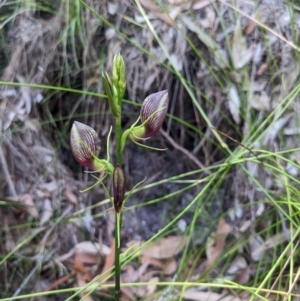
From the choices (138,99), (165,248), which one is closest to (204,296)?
(165,248)

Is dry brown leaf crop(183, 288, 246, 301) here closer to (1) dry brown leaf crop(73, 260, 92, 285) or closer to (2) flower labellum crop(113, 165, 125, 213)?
(1) dry brown leaf crop(73, 260, 92, 285)

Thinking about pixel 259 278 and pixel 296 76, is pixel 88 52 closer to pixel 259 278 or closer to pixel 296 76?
pixel 296 76

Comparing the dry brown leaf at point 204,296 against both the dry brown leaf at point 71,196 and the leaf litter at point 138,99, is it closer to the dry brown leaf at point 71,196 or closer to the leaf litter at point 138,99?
the leaf litter at point 138,99

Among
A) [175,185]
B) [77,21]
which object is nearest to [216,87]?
[175,185]

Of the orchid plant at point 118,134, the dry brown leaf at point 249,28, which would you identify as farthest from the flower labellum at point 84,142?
the dry brown leaf at point 249,28

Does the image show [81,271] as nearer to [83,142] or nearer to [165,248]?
[165,248]

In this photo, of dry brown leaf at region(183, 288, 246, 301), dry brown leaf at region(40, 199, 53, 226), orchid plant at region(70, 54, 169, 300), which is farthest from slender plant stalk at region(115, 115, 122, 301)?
dry brown leaf at region(40, 199, 53, 226)
